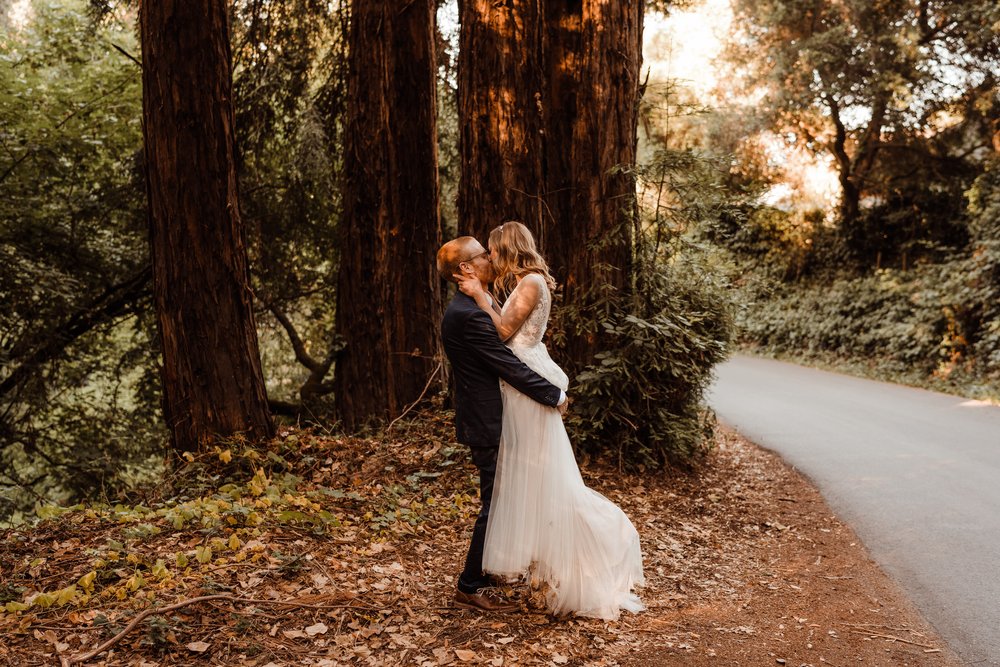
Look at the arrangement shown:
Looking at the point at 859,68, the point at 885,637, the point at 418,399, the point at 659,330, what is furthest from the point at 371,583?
the point at 859,68

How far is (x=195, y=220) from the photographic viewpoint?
7383 mm

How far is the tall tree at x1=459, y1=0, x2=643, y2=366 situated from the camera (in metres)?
8.30

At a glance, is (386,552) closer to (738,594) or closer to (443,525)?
(443,525)

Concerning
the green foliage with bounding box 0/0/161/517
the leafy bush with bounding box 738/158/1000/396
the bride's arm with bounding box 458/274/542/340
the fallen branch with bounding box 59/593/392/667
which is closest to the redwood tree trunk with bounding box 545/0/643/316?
the bride's arm with bounding box 458/274/542/340

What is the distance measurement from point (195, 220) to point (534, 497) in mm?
4402

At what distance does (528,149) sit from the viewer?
840 centimetres

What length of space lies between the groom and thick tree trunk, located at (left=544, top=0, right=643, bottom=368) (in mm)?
3542

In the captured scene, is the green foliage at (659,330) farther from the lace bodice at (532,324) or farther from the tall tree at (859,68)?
the tall tree at (859,68)

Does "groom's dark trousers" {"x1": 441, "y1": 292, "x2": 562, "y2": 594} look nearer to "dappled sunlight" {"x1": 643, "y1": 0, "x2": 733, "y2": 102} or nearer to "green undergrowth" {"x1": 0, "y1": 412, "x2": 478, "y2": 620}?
"green undergrowth" {"x1": 0, "y1": 412, "x2": 478, "y2": 620}

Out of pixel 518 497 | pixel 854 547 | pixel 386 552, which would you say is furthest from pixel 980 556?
pixel 386 552

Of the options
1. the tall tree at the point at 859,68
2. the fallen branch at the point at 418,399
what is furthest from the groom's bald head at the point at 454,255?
the tall tree at the point at 859,68

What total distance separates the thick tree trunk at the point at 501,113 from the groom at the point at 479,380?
3.42 meters

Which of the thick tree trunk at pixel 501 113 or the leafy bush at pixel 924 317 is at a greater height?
the thick tree trunk at pixel 501 113

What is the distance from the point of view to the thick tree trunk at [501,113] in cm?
827
